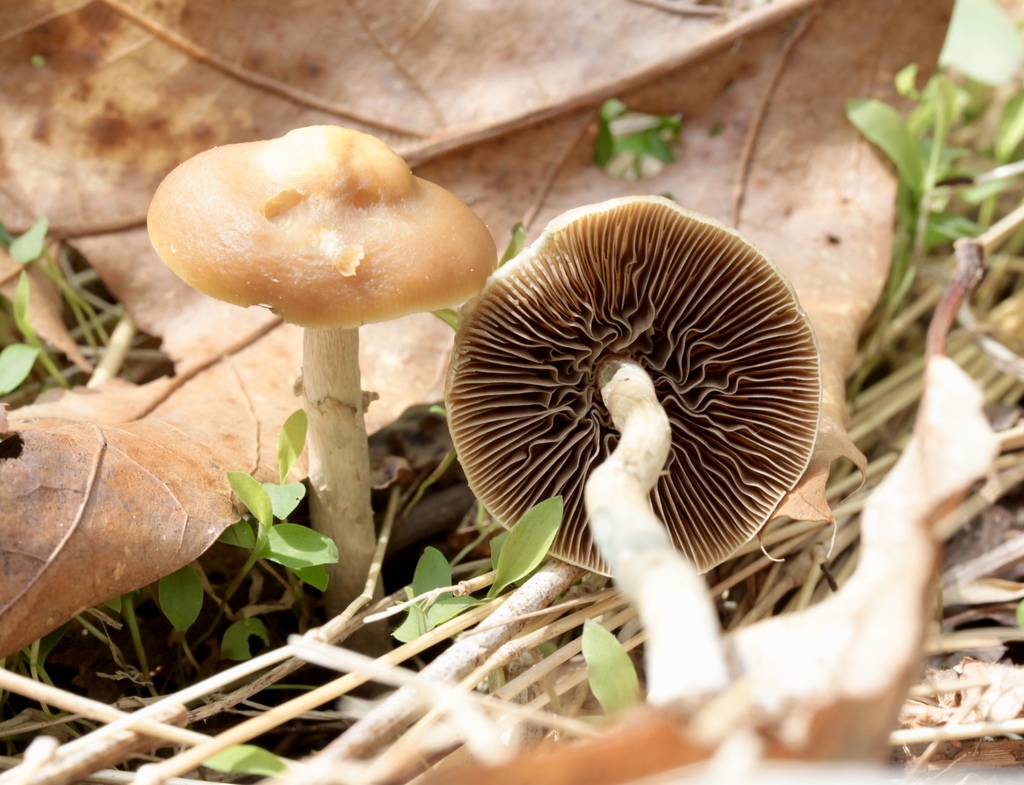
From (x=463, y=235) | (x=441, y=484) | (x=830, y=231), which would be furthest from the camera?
(x=830, y=231)

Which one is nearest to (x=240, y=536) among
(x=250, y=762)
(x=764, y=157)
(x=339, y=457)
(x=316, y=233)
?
(x=339, y=457)

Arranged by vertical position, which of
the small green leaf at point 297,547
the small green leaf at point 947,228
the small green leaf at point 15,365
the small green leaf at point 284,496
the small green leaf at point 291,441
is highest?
the small green leaf at point 947,228

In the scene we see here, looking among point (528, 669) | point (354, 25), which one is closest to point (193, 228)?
point (528, 669)

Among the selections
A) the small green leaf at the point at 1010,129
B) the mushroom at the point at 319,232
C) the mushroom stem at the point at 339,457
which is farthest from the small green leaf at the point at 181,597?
the small green leaf at the point at 1010,129

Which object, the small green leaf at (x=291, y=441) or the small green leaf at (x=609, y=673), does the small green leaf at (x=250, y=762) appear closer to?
the small green leaf at (x=609, y=673)

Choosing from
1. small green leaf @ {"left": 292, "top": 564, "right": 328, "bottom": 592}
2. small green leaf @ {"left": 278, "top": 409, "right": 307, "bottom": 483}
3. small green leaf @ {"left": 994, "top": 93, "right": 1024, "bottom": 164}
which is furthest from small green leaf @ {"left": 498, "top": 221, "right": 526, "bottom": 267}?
small green leaf @ {"left": 994, "top": 93, "right": 1024, "bottom": 164}

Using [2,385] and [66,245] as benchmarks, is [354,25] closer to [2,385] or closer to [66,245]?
[66,245]

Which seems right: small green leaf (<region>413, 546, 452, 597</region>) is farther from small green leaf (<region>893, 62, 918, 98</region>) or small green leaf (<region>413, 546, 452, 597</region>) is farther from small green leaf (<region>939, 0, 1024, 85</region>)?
small green leaf (<region>939, 0, 1024, 85</region>)
